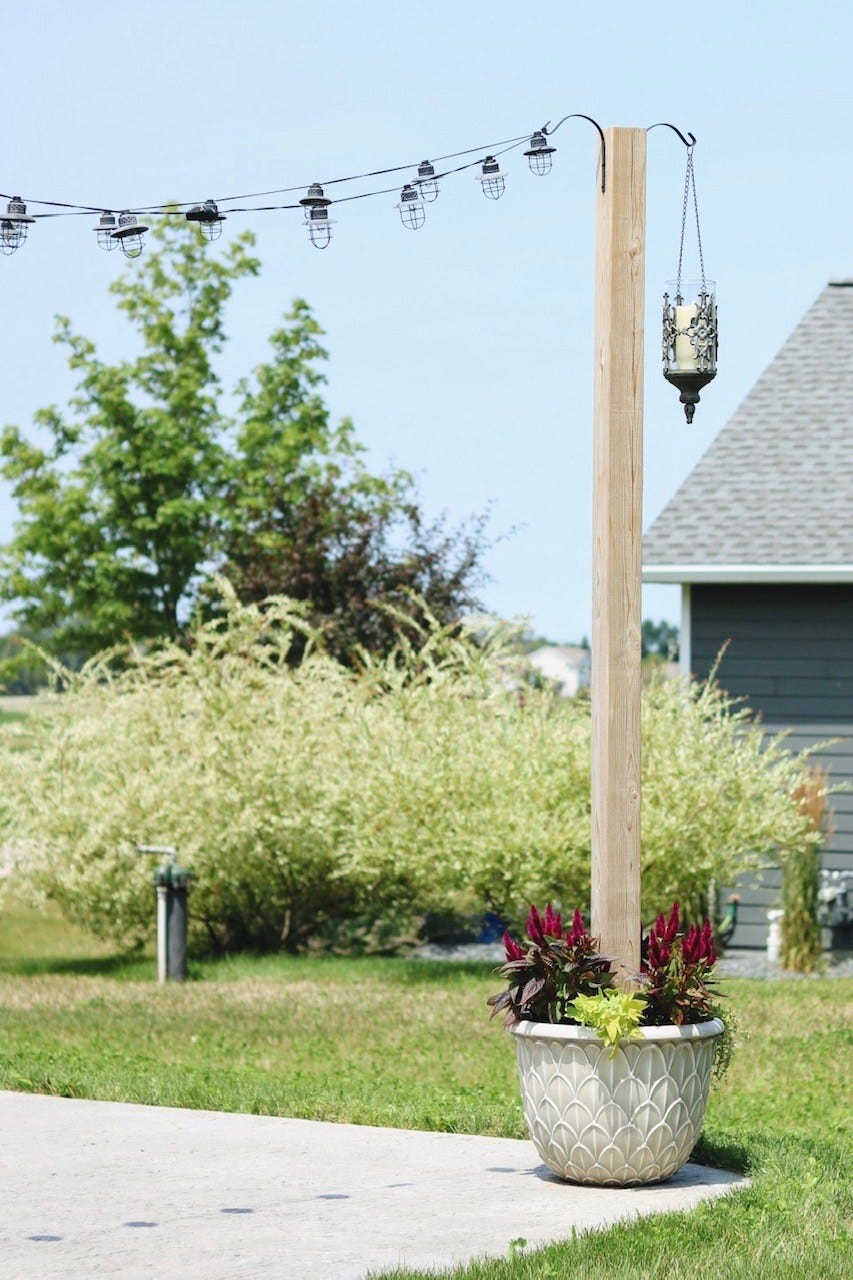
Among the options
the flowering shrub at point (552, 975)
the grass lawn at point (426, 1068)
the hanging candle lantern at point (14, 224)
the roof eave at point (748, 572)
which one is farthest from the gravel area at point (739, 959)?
the hanging candle lantern at point (14, 224)

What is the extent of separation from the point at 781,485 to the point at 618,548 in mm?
9373

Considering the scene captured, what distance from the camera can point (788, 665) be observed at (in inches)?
577

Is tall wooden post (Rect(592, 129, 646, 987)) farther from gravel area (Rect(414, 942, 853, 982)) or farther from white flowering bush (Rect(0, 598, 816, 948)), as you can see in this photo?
gravel area (Rect(414, 942, 853, 982))

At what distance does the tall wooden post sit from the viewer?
20.3 ft

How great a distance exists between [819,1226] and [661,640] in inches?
4398

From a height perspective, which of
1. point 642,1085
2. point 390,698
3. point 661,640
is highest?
point 661,640

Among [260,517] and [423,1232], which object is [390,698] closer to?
[423,1232]

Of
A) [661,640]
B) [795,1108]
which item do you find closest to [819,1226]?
[795,1108]

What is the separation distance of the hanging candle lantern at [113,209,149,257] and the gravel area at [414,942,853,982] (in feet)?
24.9

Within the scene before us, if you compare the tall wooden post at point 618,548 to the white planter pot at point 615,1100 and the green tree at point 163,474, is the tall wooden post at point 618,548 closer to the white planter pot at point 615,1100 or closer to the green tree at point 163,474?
the white planter pot at point 615,1100

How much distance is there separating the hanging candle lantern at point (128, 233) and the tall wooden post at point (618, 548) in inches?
84.7

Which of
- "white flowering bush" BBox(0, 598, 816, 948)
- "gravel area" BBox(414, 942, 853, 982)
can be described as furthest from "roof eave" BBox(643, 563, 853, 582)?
"gravel area" BBox(414, 942, 853, 982)

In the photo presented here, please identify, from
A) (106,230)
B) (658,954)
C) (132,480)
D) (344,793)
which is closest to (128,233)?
(106,230)

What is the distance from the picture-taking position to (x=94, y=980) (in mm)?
13172
